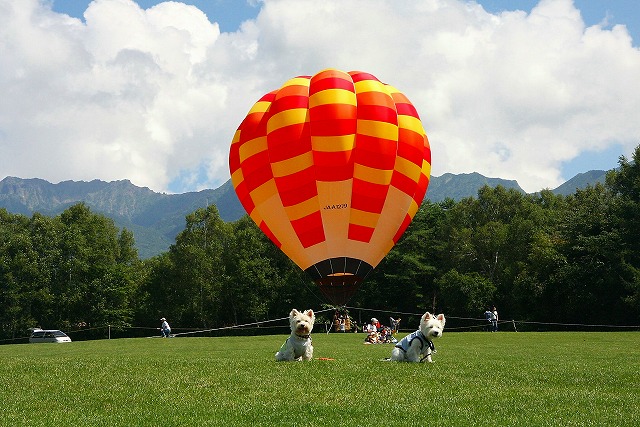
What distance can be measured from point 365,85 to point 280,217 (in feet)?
17.9

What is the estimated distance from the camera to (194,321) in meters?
63.9

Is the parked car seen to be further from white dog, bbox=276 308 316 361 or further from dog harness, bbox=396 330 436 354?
dog harness, bbox=396 330 436 354

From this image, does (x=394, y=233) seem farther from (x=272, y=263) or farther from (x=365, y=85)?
(x=272, y=263)

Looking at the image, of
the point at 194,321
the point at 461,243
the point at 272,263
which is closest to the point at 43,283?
the point at 194,321

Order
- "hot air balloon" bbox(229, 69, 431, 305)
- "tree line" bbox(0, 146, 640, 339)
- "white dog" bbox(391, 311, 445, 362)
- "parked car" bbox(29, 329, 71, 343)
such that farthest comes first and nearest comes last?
"tree line" bbox(0, 146, 640, 339) → "parked car" bbox(29, 329, 71, 343) → "hot air balloon" bbox(229, 69, 431, 305) → "white dog" bbox(391, 311, 445, 362)

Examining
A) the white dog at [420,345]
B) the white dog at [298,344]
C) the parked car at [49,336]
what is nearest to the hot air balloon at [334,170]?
the white dog at [298,344]

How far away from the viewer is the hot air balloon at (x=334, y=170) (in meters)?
23.2

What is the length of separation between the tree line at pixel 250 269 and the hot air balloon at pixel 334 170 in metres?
26.8

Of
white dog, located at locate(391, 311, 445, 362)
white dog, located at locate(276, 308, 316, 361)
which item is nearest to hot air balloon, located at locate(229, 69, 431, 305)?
white dog, located at locate(276, 308, 316, 361)

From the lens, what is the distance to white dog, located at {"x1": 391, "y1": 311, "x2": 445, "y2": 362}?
1214 centimetres

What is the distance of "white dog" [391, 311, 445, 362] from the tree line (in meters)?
37.4

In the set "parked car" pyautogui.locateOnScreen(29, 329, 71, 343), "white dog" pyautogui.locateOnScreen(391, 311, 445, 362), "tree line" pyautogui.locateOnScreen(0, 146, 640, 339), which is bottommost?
"parked car" pyautogui.locateOnScreen(29, 329, 71, 343)

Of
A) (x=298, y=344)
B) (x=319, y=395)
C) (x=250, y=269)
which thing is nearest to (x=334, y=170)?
(x=298, y=344)

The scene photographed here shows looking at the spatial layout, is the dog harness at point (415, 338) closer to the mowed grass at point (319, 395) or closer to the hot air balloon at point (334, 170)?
the mowed grass at point (319, 395)
